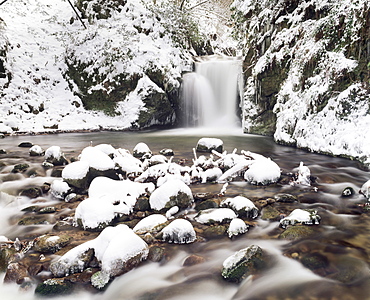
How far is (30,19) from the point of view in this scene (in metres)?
18.2

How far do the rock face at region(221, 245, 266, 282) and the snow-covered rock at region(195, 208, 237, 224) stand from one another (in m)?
0.67

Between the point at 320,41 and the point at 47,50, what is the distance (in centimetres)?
1608

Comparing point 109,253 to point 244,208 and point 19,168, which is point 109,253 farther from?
point 19,168

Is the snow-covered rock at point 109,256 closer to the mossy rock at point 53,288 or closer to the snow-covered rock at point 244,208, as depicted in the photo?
the mossy rock at point 53,288

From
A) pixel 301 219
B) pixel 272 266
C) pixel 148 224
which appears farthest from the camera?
pixel 301 219

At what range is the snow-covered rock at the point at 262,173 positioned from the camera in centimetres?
455

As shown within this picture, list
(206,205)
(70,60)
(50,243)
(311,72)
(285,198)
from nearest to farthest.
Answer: (50,243)
(206,205)
(285,198)
(311,72)
(70,60)

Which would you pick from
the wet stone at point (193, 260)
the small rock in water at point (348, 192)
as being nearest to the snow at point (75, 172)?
the wet stone at point (193, 260)

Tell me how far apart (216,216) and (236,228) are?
30 cm

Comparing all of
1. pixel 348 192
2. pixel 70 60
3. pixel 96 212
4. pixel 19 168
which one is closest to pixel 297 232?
pixel 348 192

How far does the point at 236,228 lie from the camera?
294 cm

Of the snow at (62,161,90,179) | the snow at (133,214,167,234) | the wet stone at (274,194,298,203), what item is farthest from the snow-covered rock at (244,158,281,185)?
the snow at (62,161,90,179)

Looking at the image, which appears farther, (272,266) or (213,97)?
(213,97)

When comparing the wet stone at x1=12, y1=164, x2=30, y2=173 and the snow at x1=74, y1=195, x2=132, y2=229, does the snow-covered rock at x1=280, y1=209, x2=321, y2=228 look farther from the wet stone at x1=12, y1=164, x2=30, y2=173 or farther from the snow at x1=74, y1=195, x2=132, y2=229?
the wet stone at x1=12, y1=164, x2=30, y2=173
